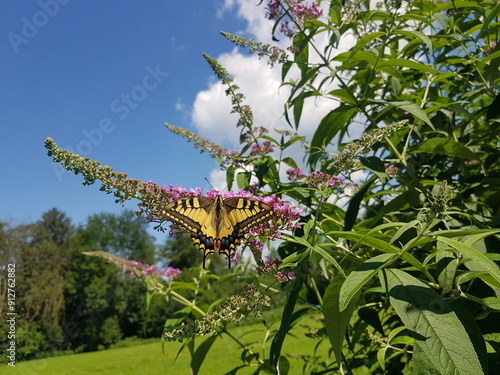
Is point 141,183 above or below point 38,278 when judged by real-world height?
below

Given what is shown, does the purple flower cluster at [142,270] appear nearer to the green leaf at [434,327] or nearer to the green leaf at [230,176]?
the green leaf at [230,176]

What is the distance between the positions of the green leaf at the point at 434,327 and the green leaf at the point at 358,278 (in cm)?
8

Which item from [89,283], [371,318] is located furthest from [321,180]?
[89,283]

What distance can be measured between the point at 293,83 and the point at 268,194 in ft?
2.71

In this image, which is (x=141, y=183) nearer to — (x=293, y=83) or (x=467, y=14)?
(x=293, y=83)

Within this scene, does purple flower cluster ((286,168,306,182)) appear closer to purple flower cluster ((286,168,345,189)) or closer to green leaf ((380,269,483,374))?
purple flower cluster ((286,168,345,189))

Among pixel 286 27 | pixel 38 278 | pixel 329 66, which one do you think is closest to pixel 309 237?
pixel 329 66

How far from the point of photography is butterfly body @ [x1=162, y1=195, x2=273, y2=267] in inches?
69.0

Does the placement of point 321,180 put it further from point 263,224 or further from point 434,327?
point 434,327

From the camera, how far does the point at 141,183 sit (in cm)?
164

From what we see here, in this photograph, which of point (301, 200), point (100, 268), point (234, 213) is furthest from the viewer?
point (100, 268)

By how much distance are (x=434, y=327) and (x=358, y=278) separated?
0.24m

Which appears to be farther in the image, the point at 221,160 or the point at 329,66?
the point at 221,160

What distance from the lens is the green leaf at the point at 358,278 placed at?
1070 millimetres
